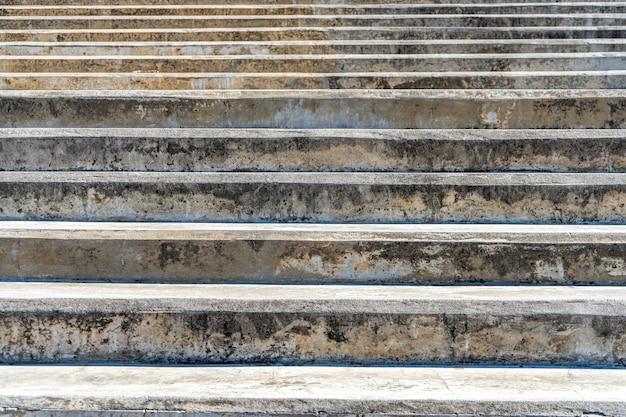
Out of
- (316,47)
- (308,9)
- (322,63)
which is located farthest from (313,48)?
(308,9)

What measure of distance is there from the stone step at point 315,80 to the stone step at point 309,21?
3.46 feet

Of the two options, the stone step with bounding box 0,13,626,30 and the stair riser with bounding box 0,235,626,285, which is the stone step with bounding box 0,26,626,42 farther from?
the stair riser with bounding box 0,235,626,285

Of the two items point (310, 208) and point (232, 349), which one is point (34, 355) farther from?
point (310, 208)

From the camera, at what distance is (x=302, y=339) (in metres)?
1.90

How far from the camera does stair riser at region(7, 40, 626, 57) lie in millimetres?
3852

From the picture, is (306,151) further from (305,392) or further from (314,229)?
(305,392)

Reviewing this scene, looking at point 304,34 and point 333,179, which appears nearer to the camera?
point 333,179

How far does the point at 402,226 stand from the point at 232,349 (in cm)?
98

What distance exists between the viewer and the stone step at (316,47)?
3.86 meters

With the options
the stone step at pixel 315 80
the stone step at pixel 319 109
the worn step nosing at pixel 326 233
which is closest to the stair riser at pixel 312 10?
the stone step at pixel 315 80

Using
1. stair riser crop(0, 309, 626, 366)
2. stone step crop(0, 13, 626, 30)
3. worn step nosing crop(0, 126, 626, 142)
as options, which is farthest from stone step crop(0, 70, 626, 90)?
stair riser crop(0, 309, 626, 366)

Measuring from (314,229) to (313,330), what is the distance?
53cm

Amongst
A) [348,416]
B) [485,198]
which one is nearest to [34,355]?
[348,416]

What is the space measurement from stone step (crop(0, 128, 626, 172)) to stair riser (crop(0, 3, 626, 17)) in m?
2.24
